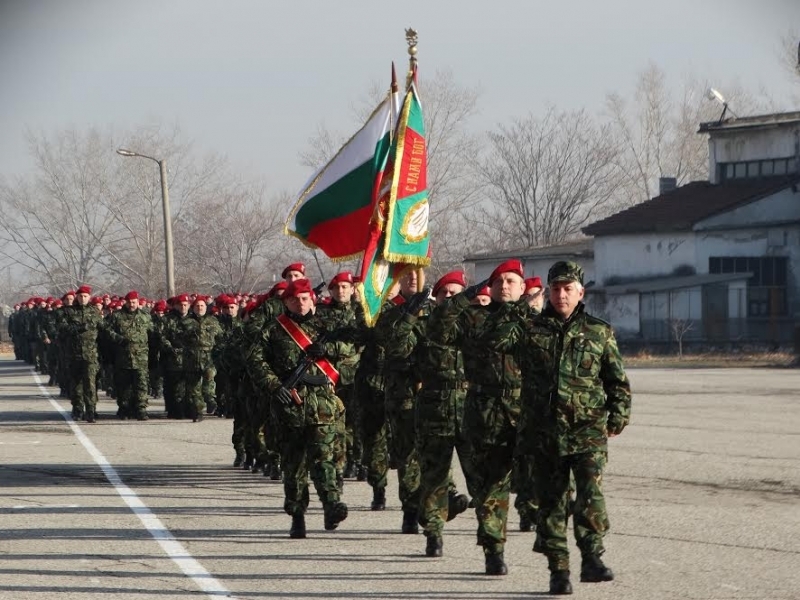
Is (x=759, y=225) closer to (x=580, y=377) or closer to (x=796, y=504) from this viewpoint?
(x=796, y=504)

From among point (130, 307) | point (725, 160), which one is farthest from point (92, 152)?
point (130, 307)

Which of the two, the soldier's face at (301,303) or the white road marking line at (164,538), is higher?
the soldier's face at (301,303)

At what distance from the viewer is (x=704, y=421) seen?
71.1ft

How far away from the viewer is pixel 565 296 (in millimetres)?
8484

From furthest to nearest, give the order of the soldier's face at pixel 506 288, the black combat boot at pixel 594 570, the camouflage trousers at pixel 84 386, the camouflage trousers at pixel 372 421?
the camouflage trousers at pixel 84 386 → the camouflage trousers at pixel 372 421 → the soldier's face at pixel 506 288 → the black combat boot at pixel 594 570

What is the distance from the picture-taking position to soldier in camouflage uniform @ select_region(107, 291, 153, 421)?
80.1 feet

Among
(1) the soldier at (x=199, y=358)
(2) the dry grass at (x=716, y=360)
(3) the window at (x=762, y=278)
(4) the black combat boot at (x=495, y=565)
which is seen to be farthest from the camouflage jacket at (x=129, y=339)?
(3) the window at (x=762, y=278)

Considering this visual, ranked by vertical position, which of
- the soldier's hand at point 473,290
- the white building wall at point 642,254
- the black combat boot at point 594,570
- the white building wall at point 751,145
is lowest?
the black combat boot at point 594,570

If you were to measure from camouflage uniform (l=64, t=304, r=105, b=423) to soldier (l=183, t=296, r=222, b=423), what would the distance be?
171 centimetres

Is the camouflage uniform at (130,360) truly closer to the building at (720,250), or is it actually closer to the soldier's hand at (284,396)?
the soldier's hand at (284,396)

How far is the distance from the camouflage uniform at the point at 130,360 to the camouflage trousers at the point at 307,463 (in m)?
13.8

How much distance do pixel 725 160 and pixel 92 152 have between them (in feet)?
164

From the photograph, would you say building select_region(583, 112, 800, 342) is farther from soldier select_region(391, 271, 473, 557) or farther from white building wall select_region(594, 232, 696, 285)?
soldier select_region(391, 271, 473, 557)

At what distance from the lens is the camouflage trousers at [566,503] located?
8344mm
